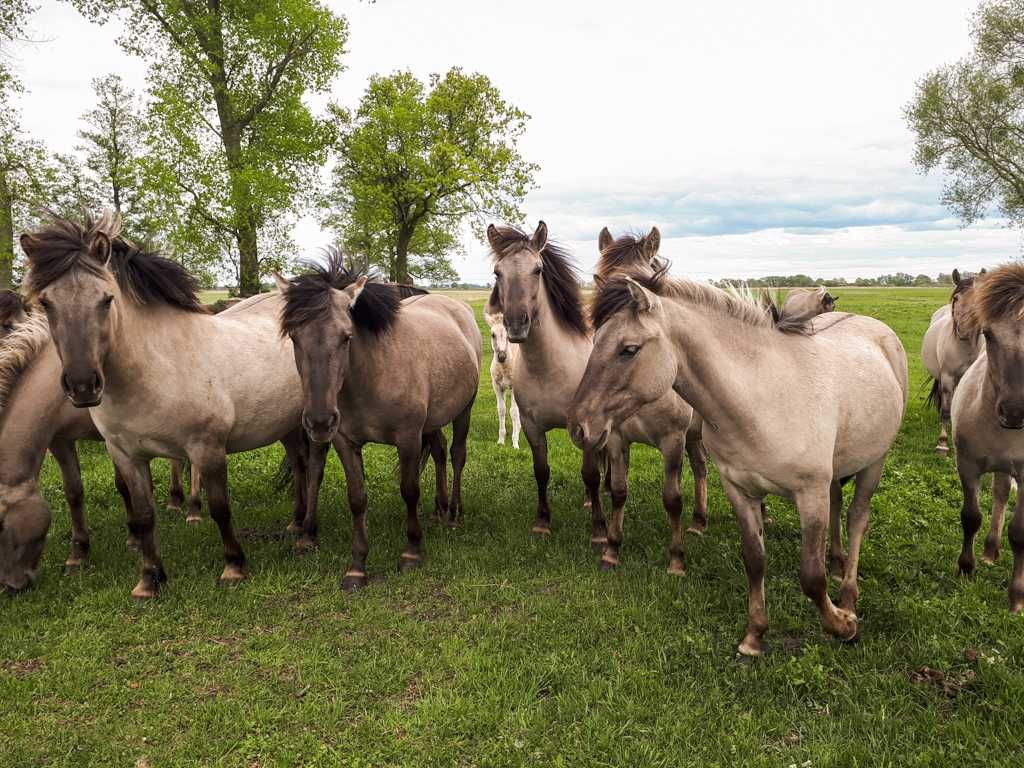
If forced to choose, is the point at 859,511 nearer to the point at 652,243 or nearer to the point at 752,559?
the point at 752,559

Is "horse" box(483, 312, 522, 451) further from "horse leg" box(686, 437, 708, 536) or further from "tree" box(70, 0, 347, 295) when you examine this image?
"tree" box(70, 0, 347, 295)

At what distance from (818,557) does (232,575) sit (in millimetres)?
4561

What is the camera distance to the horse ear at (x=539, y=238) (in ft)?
17.8

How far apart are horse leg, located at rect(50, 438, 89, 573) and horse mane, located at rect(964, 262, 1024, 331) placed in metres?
7.55

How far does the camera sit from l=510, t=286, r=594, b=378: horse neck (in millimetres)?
5469

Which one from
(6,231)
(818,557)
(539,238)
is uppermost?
(6,231)

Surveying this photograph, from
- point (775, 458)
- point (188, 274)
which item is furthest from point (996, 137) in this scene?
point (188, 274)

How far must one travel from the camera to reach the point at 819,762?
279cm

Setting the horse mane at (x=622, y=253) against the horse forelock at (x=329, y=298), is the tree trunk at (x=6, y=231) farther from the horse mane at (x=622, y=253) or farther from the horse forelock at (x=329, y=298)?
the horse mane at (x=622, y=253)

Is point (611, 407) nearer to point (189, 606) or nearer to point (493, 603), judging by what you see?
point (493, 603)

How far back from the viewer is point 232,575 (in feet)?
16.5

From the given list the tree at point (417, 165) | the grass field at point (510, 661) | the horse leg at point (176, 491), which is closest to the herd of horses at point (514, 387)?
the grass field at point (510, 661)

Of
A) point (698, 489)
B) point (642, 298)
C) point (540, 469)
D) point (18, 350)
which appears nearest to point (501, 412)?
point (540, 469)

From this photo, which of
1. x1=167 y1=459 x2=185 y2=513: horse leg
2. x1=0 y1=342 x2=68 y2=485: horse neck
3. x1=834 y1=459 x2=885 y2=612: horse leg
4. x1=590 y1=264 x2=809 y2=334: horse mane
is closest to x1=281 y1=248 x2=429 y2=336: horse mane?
x1=590 y1=264 x2=809 y2=334: horse mane
